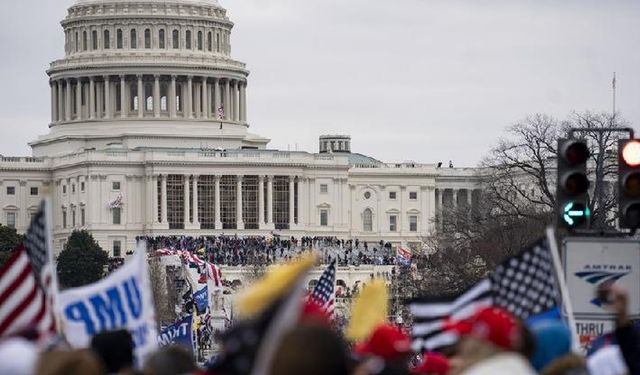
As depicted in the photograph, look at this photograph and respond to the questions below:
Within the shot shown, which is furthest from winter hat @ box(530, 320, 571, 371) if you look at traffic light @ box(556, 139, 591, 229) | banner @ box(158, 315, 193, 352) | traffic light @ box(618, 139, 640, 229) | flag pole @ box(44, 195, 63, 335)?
banner @ box(158, 315, 193, 352)

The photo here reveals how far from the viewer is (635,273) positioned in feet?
81.2

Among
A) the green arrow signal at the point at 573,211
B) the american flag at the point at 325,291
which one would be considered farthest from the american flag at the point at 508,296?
the american flag at the point at 325,291

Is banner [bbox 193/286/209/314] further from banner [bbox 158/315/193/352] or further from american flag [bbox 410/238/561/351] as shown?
american flag [bbox 410/238/561/351]

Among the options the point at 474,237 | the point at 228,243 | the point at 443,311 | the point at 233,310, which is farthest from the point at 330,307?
the point at 228,243

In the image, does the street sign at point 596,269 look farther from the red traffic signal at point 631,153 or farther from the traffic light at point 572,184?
the red traffic signal at point 631,153

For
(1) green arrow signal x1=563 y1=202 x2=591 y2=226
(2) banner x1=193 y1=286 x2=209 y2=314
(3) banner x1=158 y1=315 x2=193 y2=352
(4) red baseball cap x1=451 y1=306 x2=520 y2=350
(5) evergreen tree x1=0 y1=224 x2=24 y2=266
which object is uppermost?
(1) green arrow signal x1=563 y1=202 x2=591 y2=226

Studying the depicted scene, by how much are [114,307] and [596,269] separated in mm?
5073

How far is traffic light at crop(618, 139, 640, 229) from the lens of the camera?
1016 inches

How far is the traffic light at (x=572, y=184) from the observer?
85.0 feet

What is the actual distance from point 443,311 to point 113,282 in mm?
2438

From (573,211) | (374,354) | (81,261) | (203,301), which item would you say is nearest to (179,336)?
(573,211)

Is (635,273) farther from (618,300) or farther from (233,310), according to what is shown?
(233,310)

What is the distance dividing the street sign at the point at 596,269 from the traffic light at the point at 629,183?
0.76 metres

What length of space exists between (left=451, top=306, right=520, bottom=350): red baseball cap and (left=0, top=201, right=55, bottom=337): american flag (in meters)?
3.31
